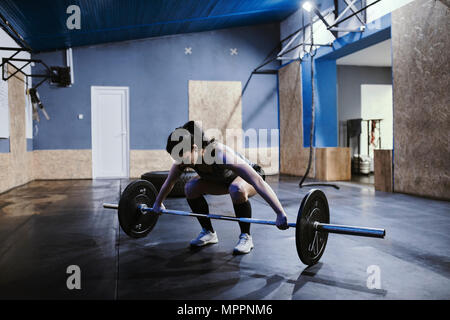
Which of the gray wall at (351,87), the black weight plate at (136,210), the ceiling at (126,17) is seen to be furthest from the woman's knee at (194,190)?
the gray wall at (351,87)

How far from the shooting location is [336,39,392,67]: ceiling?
6.23 meters

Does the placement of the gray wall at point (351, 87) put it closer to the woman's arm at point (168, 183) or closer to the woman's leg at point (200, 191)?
the woman's leg at point (200, 191)

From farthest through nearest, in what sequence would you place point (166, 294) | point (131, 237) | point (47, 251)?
point (131, 237), point (47, 251), point (166, 294)

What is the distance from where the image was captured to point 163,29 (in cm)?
627

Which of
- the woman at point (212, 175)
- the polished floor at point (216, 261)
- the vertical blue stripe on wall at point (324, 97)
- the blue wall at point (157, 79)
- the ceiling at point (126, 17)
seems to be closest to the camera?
the polished floor at point (216, 261)

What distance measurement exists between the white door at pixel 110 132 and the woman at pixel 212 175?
497 cm

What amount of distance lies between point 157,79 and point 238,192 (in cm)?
537

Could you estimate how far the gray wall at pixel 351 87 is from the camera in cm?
765

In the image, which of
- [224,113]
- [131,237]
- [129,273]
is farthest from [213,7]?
[129,273]

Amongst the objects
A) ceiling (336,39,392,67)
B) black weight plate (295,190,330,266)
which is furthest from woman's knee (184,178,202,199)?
ceiling (336,39,392,67)

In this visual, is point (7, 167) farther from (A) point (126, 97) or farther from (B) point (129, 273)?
(B) point (129, 273)
